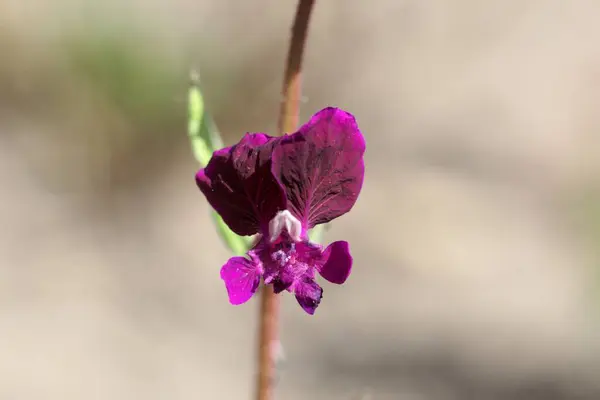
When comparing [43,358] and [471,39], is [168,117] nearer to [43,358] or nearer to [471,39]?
[43,358]

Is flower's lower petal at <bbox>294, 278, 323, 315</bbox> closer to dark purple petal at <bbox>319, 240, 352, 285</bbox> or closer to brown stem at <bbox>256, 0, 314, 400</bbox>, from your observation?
dark purple petal at <bbox>319, 240, 352, 285</bbox>

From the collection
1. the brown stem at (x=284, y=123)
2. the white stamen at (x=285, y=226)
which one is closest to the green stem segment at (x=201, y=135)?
the brown stem at (x=284, y=123)

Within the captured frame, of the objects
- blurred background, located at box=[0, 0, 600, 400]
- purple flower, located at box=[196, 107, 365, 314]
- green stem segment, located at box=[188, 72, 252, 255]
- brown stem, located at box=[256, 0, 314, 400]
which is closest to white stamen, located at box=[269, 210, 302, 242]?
purple flower, located at box=[196, 107, 365, 314]

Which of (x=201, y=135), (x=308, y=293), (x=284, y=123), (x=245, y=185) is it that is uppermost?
(x=201, y=135)

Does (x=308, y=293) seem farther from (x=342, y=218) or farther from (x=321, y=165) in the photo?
(x=342, y=218)

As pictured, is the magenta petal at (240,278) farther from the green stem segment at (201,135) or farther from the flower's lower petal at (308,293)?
the green stem segment at (201,135)

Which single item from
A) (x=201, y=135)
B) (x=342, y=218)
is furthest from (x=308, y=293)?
(x=342, y=218)

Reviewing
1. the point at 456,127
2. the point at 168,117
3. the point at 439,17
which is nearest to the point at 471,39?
the point at 439,17
